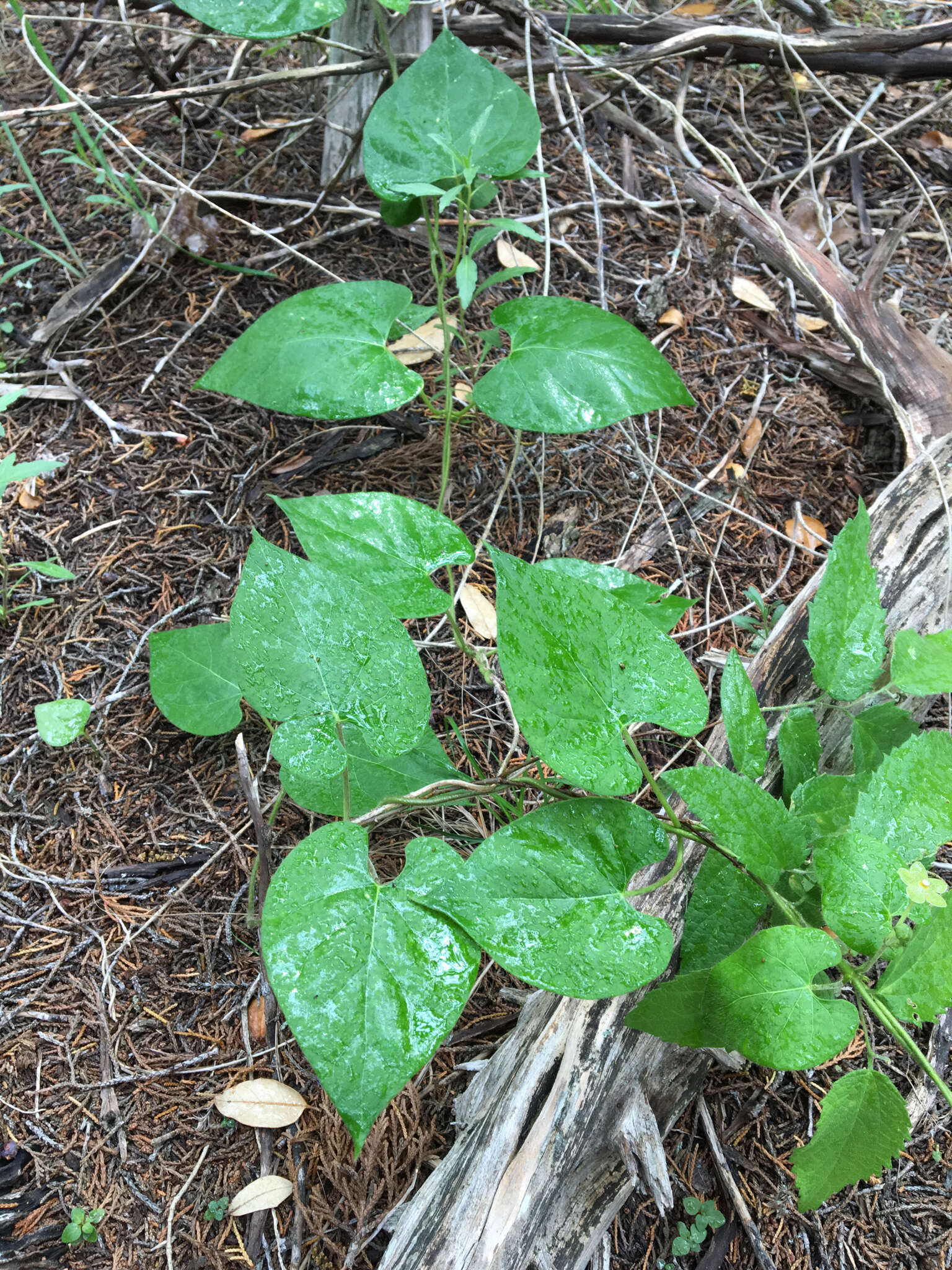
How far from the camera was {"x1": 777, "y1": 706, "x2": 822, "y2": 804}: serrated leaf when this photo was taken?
49.1 inches

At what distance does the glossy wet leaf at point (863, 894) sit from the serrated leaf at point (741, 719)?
192 mm

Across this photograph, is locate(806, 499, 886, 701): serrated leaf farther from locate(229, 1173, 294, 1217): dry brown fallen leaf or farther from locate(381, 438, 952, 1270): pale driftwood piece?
locate(229, 1173, 294, 1217): dry brown fallen leaf

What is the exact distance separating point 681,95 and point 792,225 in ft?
1.48

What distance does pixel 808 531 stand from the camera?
74.7 inches

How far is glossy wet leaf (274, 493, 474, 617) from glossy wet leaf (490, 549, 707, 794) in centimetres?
27

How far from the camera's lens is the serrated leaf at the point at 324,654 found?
1.03 meters

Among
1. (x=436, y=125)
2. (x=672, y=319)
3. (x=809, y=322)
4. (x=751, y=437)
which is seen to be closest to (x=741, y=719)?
(x=751, y=437)

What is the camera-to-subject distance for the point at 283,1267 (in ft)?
3.62

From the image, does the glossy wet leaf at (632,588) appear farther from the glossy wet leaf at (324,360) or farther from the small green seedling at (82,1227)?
the small green seedling at (82,1227)

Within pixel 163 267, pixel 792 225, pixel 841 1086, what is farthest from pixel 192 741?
pixel 792 225

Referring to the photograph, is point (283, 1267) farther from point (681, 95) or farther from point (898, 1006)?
point (681, 95)

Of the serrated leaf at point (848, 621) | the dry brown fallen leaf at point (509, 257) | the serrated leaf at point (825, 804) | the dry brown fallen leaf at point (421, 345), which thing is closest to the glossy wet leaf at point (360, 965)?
the serrated leaf at point (825, 804)

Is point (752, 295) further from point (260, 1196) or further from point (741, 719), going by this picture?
point (260, 1196)

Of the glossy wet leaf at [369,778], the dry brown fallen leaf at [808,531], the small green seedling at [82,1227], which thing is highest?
the dry brown fallen leaf at [808,531]
